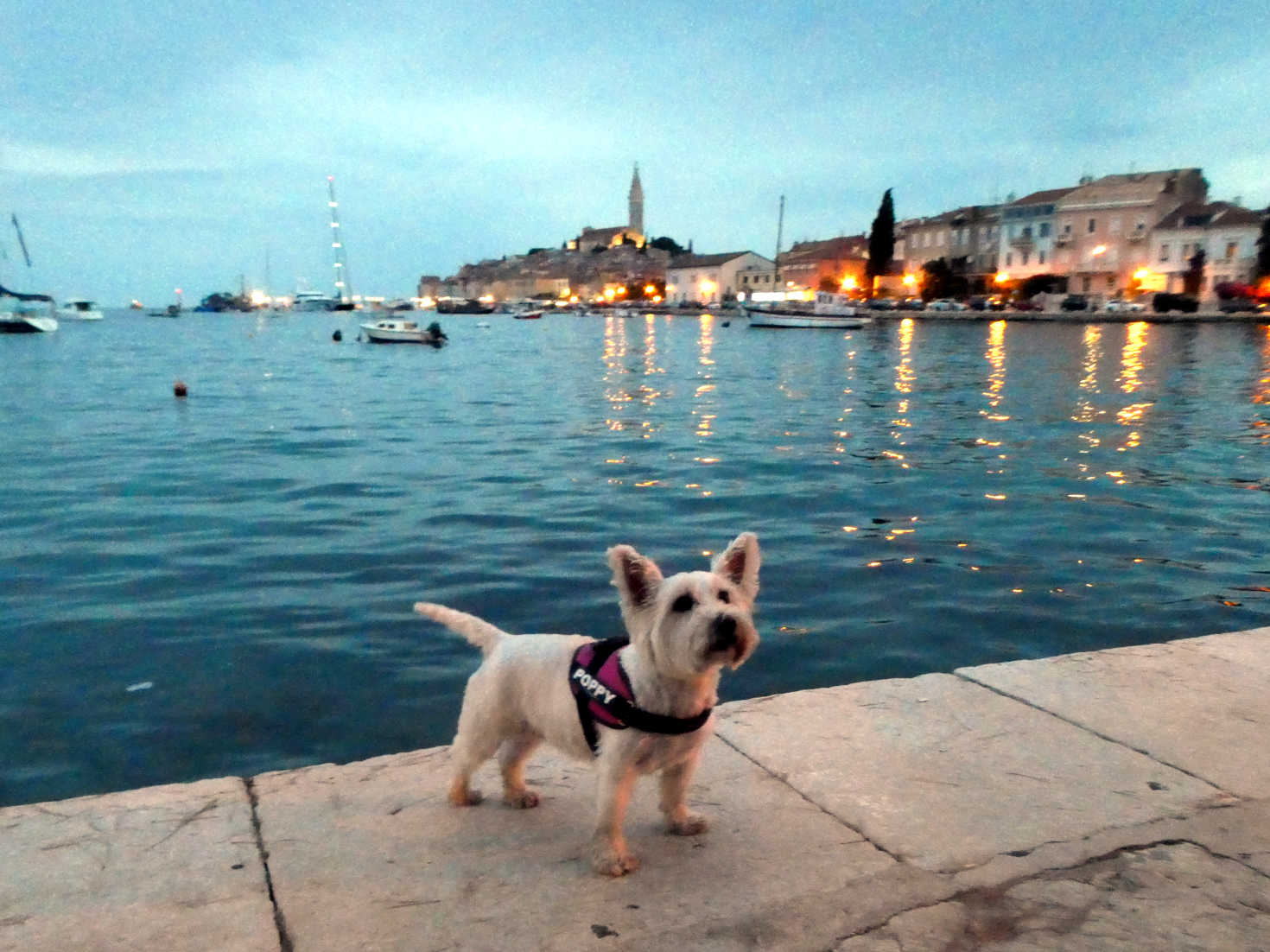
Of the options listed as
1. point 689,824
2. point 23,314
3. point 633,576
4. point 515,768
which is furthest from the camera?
point 23,314

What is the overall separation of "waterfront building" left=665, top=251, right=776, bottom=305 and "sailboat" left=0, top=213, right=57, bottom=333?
314ft

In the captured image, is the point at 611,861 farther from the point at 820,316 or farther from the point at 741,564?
the point at 820,316

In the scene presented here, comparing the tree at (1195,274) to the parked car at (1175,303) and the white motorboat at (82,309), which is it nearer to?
the parked car at (1175,303)

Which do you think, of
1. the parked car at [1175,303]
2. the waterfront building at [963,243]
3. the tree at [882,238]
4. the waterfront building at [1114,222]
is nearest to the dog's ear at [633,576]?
the parked car at [1175,303]

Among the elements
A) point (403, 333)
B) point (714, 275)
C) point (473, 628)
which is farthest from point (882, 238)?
point (473, 628)

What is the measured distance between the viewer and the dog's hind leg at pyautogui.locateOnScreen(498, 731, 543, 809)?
3.64 meters

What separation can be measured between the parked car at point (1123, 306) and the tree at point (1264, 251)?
828cm

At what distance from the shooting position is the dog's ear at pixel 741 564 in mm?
3107

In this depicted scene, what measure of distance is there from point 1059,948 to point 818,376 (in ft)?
112

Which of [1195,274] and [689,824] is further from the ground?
[689,824]

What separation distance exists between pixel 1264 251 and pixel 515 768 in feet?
290

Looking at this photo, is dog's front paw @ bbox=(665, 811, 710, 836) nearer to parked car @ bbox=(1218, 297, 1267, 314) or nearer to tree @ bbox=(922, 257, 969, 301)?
parked car @ bbox=(1218, 297, 1267, 314)

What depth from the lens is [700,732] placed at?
10.6ft

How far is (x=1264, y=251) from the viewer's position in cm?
7481
